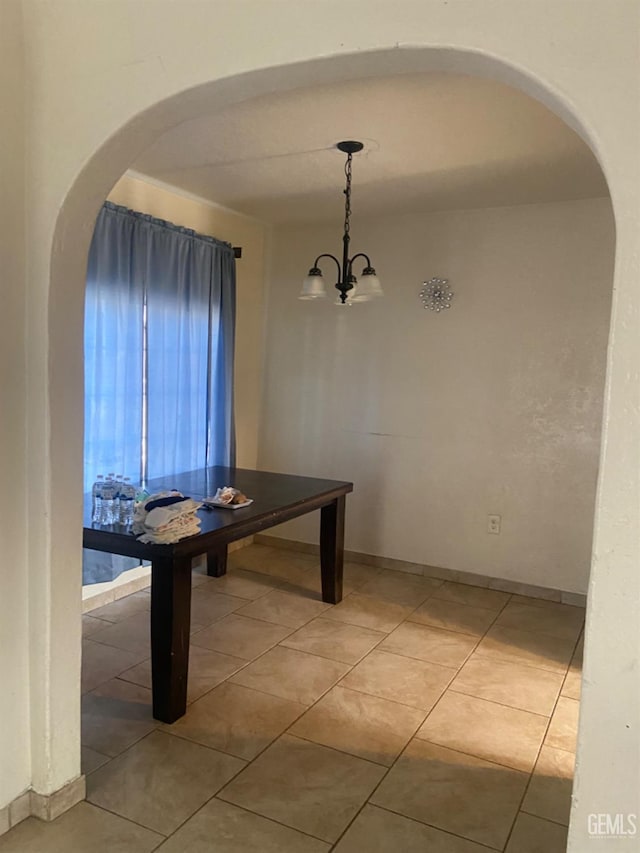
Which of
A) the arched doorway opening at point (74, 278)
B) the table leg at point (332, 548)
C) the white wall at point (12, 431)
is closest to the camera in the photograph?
the arched doorway opening at point (74, 278)

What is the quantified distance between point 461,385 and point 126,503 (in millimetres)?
2245

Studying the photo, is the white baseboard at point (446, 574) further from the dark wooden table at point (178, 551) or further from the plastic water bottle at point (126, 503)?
the plastic water bottle at point (126, 503)

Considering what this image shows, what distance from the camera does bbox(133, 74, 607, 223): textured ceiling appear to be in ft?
7.66

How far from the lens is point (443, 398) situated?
4.10 m

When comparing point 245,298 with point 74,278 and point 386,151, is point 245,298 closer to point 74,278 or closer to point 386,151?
point 386,151

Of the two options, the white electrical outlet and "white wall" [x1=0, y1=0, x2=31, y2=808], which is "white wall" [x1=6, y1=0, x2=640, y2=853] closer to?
"white wall" [x1=0, y1=0, x2=31, y2=808]

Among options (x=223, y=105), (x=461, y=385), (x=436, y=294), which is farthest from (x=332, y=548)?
(x=223, y=105)

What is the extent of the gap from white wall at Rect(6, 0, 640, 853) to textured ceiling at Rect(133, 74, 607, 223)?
856mm

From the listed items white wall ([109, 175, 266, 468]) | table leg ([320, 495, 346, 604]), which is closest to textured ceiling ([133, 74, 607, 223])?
white wall ([109, 175, 266, 468])

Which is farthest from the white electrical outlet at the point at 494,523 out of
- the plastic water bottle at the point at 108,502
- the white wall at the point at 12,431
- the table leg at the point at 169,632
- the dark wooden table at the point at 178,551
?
the white wall at the point at 12,431

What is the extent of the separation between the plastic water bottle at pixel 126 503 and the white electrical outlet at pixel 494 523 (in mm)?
2252

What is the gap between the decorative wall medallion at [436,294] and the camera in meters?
4.05

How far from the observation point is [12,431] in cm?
174

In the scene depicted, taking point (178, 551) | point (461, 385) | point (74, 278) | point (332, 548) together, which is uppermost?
point (74, 278)
